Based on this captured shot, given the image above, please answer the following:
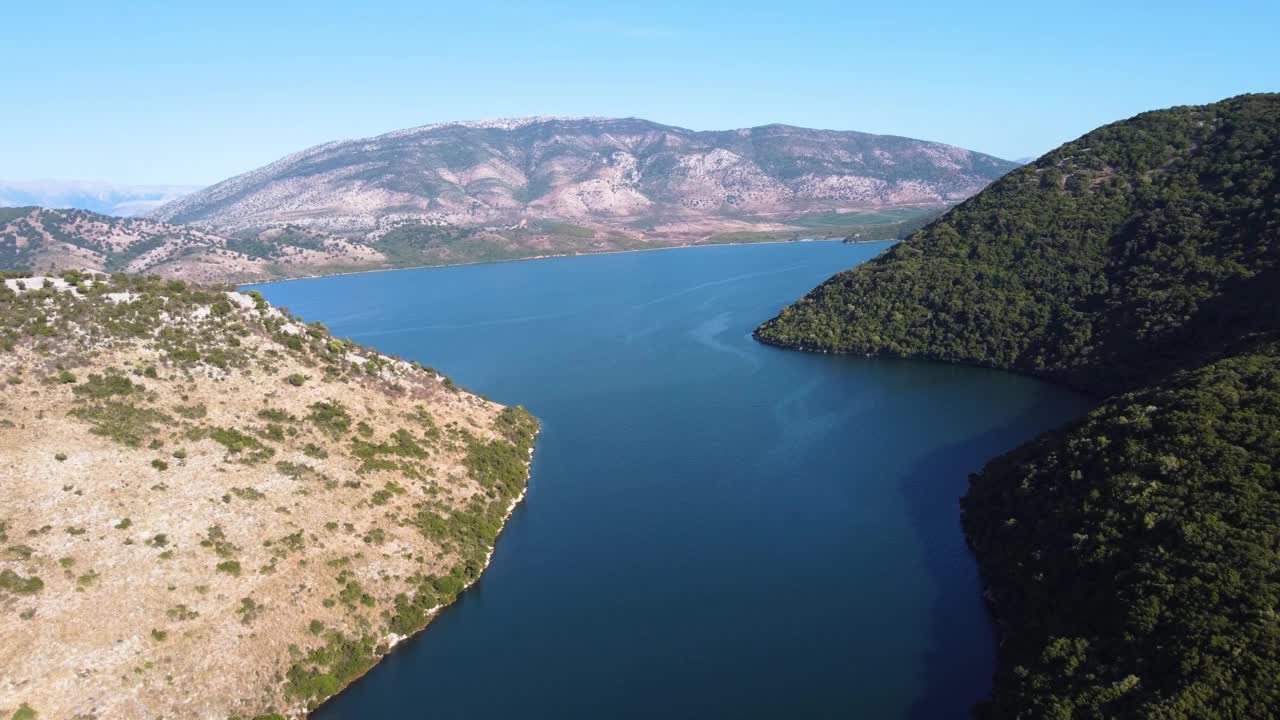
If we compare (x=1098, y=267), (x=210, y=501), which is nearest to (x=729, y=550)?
(x=210, y=501)

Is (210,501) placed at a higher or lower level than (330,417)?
lower

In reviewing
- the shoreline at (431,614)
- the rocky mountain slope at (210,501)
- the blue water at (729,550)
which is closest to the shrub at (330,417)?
the rocky mountain slope at (210,501)

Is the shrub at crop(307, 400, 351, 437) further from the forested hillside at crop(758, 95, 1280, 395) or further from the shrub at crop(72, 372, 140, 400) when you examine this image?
the forested hillside at crop(758, 95, 1280, 395)

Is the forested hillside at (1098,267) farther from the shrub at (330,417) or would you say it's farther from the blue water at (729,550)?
the shrub at (330,417)

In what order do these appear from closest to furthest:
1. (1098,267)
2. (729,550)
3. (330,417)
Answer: (729,550)
(330,417)
(1098,267)

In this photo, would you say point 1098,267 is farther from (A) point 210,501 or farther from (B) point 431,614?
(A) point 210,501

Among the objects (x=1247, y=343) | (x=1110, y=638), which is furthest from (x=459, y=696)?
(x=1247, y=343)
